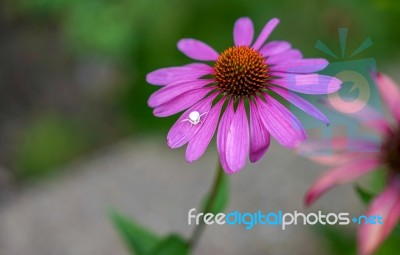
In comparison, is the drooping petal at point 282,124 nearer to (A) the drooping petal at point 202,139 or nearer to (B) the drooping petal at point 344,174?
(A) the drooping petal at point 202,139

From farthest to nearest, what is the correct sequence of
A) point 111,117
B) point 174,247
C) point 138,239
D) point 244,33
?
point 111,117 < point 138,239 < point 174,247 < point 244,33

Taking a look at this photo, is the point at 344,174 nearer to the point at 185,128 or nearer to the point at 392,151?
the point at 392,151

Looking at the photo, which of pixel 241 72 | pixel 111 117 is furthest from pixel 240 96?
pixel 111 117

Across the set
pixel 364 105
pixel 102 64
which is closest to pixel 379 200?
pixel 364 105

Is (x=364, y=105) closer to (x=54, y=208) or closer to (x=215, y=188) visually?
(x=215, y=188)

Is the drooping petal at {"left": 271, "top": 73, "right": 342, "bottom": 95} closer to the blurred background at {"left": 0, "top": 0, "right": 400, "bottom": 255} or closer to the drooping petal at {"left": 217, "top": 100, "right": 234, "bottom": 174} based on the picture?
the drooping petal at {"left": 217, "top": 100, "right": 234, "bottom": 174}

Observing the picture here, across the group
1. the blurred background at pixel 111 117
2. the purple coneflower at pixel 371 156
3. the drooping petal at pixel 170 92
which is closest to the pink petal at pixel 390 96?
the purple coneflower at pixel 371 156

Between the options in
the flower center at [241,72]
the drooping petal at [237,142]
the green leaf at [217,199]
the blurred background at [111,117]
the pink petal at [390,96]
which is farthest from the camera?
the blurred background at [111,117]
